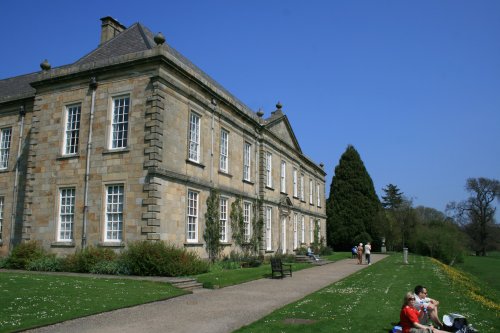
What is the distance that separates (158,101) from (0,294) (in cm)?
995

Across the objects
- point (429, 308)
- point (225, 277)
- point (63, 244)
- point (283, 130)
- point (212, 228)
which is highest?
point (283, 130)

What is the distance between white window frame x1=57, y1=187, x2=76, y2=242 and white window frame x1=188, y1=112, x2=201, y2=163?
5.65 meters

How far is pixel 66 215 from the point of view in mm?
19812

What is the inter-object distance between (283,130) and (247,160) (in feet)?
25.9

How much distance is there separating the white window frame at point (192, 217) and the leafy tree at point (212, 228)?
78 centimetres

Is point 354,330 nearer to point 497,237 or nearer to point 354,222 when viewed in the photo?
point 354,222

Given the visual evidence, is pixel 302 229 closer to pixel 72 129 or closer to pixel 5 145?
pixel 72 129

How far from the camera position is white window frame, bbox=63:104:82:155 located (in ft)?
67.5

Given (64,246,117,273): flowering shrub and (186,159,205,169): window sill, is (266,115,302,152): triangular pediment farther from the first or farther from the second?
(64,246,117,273): flowering shrub

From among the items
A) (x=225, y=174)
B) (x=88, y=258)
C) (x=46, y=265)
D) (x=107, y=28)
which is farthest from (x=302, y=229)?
(x=46, y=265)

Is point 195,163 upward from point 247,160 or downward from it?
downward

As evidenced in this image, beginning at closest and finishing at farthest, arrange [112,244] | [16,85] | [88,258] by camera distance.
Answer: [88,258] → [112,244] → [16,85]

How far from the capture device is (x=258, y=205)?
1108 inches

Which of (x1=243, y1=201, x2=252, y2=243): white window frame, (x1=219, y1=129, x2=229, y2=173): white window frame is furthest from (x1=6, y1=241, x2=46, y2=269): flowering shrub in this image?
(x1=243, y1=201, x2=252, y2=243): white window frame
